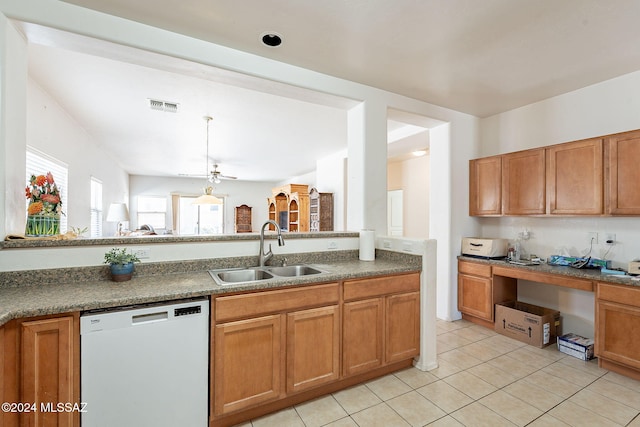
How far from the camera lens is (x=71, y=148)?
12.6 feet

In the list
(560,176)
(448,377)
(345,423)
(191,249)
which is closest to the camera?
(345,423)

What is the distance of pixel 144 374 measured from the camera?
1510 millimetres

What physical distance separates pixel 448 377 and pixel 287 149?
4.50 meters

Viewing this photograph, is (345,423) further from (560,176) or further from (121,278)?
(560,176)

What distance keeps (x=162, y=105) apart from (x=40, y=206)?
6.53 feet

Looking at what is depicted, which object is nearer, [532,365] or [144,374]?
[144,374]

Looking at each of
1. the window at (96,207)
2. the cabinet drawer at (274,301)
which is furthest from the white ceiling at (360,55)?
the cabinet drawer at (274,301)

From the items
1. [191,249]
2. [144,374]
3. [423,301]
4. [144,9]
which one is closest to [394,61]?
[144,9]

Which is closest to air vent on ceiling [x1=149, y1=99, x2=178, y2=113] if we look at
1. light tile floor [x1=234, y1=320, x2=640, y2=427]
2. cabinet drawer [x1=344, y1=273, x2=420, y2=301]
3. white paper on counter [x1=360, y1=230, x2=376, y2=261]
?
white paper on counter [x1=360, y1=230, x2=376, y2=261]

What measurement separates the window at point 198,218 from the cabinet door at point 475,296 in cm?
816

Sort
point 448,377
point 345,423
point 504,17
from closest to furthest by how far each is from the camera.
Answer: point 345,423
point 504,17
point 448,377

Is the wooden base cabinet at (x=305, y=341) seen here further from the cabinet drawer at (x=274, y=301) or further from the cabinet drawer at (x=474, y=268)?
the cabinet drawer at (x=474, y=268)

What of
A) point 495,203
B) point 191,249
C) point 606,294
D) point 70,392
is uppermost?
point 495,203

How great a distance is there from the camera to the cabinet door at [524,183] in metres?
3.00
